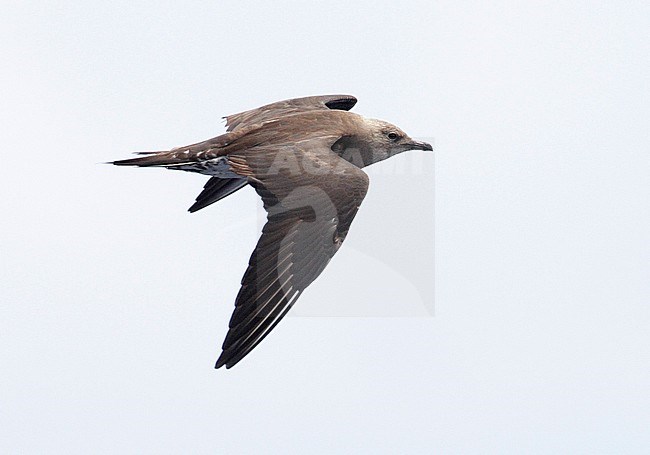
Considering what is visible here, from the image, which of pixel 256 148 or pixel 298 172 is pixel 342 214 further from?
pixel 256 148

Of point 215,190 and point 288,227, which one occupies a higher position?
point 215,190

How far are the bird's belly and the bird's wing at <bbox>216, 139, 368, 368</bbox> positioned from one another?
1.63 feet

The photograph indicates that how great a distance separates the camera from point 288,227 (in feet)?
39.2

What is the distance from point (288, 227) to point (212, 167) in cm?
221

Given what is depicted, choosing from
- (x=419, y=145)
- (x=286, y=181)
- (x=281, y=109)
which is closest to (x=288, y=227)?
(x=286, y=181)

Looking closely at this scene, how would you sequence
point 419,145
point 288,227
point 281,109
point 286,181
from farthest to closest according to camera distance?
1. point 419,145
2. point 281,109
3. point 286,181
4. point 288,227

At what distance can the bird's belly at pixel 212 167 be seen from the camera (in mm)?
13648

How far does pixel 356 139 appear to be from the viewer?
14.6m

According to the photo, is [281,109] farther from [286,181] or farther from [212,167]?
[286,181]

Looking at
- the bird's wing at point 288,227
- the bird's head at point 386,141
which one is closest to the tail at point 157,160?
the bird's wing at point 288,227

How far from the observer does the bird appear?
11453 mm

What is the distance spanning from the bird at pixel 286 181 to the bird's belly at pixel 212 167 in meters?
0.01

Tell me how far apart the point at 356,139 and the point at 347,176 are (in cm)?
219

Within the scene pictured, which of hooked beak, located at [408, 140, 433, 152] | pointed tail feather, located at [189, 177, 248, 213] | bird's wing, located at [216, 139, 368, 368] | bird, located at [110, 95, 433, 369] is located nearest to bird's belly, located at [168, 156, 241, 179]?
bird, located at [110, 95, 433, 369]
